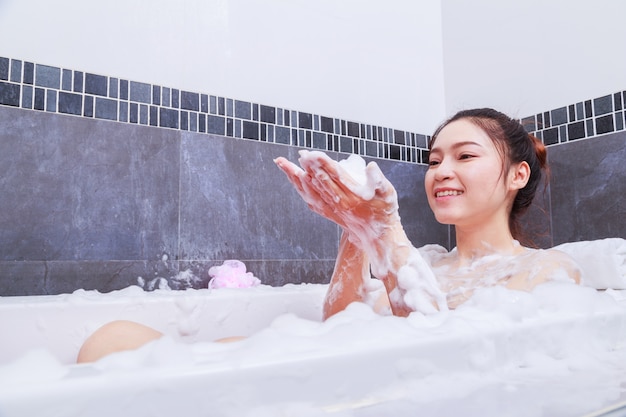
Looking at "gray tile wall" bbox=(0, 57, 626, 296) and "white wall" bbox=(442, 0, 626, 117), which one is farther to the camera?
"white wall" bbox=(442, 0, 626, 117)

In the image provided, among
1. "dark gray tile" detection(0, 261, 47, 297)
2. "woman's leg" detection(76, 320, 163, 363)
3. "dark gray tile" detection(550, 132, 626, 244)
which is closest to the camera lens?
"woman's leg" detection(76, 320, 163, 363)

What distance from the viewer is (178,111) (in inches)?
84.0

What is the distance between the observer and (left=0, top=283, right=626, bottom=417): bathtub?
0.51 m

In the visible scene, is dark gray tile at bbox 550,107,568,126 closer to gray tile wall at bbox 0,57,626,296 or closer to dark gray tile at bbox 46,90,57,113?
gray tile wall at bbox 0,57,626,296

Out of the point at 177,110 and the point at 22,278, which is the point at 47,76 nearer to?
the point at 177,110

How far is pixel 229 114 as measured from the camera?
7.45 feet

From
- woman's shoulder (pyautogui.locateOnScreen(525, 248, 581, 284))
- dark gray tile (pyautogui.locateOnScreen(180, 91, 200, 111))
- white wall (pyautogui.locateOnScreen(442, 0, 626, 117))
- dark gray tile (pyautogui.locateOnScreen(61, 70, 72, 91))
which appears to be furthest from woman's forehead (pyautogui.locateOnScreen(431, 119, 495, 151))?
dark gray tile (pyautogui.locateOnScreen(61, 70, 72, 91))

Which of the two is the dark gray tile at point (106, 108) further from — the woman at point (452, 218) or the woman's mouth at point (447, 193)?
the woman's mouth at point (447, 193)

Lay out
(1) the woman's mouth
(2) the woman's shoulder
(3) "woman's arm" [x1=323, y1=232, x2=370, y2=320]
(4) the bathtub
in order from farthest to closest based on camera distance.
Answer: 1. (1) the woman's mouth
2. (3) "woman's arm" [x1=323, y1=232, x2=370, y2=320]
3. (2) the woman's shoulder
4. (4) the bathtub

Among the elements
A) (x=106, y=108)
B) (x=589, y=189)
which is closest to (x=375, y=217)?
(x=106, y=108)

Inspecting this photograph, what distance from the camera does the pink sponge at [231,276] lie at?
2.06m

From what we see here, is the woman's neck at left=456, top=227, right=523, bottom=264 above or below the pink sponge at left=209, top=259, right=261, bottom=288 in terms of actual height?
above

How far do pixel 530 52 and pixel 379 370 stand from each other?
2.48 metres

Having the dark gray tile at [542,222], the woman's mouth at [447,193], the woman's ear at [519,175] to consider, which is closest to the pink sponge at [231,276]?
the woman's mouth at [447,193]
